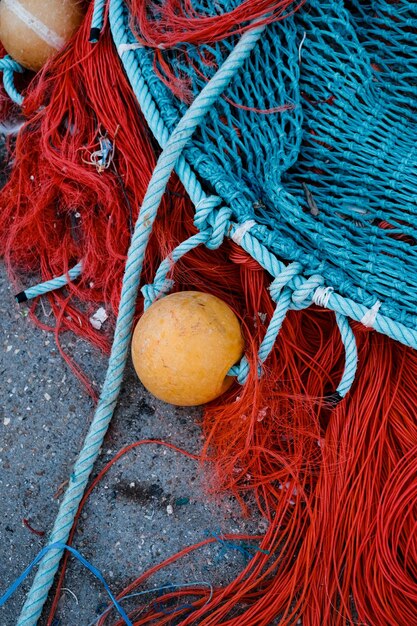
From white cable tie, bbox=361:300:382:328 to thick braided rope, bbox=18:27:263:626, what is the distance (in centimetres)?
68

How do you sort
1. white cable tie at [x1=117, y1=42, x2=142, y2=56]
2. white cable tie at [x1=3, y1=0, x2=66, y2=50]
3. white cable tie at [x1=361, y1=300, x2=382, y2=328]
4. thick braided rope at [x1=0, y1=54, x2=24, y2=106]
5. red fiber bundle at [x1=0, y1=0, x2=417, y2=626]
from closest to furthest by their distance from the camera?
white cable tie at [x1=361, y1=300, x2=382, y2=328] < red fiber bundle at [x1=0, y1=0, x2=417, y2=626] < white cable tie at [x1=117, y1=42, x2=142, y2=56] < white cable tie at [x1=3, y1=0, x2=66, y2=50] < thick braided rope at [x1=0, y1=54, x2=24, y2=106]

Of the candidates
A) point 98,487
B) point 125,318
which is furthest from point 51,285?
point 98,487

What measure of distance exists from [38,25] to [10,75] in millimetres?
236

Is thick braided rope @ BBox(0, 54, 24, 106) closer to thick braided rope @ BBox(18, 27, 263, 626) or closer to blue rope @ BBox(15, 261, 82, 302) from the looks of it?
blue rope @ BBox(15, 261, 82, 302)

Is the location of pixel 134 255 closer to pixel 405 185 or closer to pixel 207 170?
pixel 207 170

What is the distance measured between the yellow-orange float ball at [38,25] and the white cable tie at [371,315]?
1.38m

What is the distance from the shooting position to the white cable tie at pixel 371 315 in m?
1.87

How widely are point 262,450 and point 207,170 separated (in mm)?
839

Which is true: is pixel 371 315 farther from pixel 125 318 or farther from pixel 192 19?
pixel 192 19

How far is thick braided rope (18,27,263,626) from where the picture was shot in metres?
1.96

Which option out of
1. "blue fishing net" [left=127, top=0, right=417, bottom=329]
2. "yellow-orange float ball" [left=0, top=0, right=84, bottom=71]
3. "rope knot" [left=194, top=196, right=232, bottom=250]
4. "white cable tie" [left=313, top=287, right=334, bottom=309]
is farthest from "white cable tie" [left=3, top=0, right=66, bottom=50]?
"white cable tie" [left=313, top=287, right=334, bottom=309]

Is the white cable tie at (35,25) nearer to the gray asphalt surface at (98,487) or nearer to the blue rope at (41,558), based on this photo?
the gray asphalt surface at (98,487)

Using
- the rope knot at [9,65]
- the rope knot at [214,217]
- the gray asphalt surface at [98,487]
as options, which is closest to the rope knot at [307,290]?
the rope knot at [214,217]

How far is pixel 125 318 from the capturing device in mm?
2174
